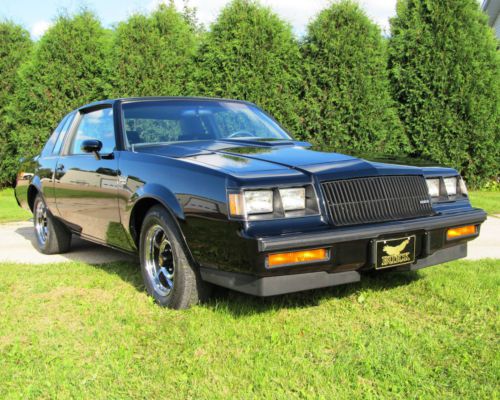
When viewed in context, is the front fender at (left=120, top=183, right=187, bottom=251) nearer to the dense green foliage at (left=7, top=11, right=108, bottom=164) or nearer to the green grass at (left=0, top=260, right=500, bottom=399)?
the green grass at (left=0, top=260, right=500, bottom=399)

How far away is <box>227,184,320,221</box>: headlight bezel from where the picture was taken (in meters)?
3.00

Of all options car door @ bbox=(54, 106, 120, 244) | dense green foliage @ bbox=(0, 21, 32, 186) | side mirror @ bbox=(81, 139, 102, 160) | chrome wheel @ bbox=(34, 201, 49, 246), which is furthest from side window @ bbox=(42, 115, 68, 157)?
dense green foliage @ bbox=(0, 21, 32, 186)

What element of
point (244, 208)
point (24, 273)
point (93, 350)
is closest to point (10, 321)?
point (93, 350)

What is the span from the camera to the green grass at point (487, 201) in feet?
27.1

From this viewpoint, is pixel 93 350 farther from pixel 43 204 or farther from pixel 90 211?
pixel 43 204

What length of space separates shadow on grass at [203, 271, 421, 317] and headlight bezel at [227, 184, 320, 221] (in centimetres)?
78

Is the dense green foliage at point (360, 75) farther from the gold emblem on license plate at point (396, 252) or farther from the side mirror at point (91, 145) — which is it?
the gold emblem on license plate at point (396, 252)

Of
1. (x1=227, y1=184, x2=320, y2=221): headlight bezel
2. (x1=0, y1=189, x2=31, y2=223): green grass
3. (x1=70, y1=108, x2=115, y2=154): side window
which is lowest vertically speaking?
(x1=0, y1=189, x2=31, y2=223): green grass

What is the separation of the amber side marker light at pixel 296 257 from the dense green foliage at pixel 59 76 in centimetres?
894

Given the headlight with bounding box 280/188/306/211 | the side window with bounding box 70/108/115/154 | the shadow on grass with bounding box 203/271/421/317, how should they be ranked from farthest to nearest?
the side window with bounding box 70/108/115/154
the shadow on grass with bounding box 203/271/421/317
the headlight with bounding box 280/188/306/211

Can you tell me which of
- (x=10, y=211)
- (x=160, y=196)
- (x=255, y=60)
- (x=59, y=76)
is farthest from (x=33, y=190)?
(x=59, y=76)

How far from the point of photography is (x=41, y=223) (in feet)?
20.0

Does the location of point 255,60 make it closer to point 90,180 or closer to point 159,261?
point 90,180

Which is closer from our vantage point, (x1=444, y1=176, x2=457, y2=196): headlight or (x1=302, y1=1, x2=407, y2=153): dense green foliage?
(x1=444, y1=176, x2=457, y2=196): headlight
